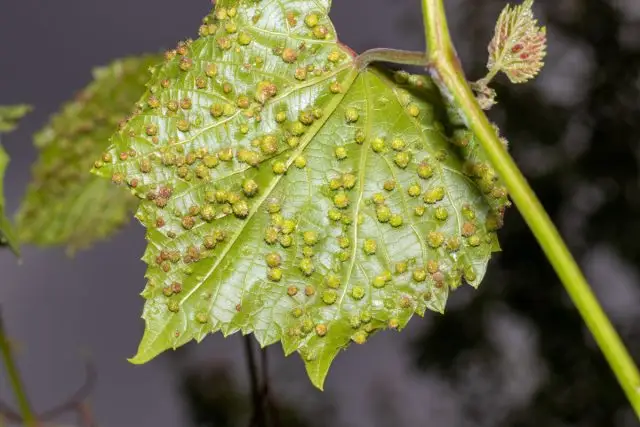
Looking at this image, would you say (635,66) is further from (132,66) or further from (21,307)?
(21,307)

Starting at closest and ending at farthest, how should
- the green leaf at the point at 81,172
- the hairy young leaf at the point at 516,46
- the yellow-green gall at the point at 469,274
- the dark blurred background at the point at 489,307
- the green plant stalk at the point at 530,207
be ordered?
1. the green plant stalk at the point at 530,207
2. the hairy young leaf at the point at 516,46
3. the yellow-green gall at the point at 469,274
4. the green leaf at the point at 81,172
5. the dark blurred background at the point at 489,307

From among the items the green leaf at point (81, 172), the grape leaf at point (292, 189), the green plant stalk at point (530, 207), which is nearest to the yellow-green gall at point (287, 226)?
the grape leaf at point (292, 189)

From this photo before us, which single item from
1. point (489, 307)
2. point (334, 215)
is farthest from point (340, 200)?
point (489, 307)

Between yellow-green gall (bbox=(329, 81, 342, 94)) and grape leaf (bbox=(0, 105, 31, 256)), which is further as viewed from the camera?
grape leaf (bbox=(0, 105, 31, 256))

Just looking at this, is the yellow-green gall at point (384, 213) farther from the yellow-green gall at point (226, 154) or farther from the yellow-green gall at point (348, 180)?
the yellow-green gall at point (226, 154)

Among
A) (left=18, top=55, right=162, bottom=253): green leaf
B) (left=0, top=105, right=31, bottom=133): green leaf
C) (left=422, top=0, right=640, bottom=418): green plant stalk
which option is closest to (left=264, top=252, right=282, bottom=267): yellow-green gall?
(left=422, top=0, right=640, bottom=418): green plant stalk

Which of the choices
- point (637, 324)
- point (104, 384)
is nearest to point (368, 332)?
point (104, 384)

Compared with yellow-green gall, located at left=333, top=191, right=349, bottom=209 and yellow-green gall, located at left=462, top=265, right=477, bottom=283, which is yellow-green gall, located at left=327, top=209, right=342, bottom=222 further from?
yellow-green gall, located at left=462, top=265, right=477, bottom=283
